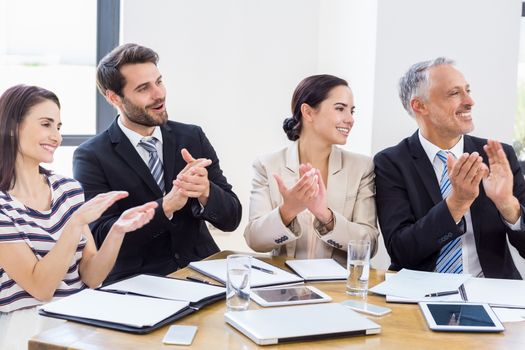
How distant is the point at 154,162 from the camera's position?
2695 millimetres

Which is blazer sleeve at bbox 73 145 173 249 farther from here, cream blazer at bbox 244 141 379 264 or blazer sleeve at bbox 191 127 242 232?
cream blazer at bbox 244 141 379 264

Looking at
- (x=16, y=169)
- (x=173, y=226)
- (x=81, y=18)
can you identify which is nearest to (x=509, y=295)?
(x=173, y=226)

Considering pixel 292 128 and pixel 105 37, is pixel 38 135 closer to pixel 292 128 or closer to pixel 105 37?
pixel 292 128

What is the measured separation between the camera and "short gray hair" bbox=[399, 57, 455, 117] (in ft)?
9.01

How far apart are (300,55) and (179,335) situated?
2591mm

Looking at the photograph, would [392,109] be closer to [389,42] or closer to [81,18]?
[389,42]

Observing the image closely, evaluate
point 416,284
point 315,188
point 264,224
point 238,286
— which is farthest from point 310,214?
point 238,286

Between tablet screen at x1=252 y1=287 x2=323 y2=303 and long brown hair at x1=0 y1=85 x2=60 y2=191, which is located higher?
long brown hair at x1=0 y1=85 x2=60 y2=191

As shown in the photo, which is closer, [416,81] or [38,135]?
[38,135]

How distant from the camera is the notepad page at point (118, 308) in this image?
1501mm

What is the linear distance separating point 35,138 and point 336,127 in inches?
48.9

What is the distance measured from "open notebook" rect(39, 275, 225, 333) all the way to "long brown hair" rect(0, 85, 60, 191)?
595 mm

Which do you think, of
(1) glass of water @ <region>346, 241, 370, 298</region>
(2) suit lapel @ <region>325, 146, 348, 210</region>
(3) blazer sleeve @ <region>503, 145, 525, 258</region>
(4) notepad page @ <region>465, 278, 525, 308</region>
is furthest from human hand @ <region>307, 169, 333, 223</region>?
(3) blazer sleeve @ <region>503, 145, 525, 258</region>

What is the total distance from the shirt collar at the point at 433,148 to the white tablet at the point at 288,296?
3.50 ft
